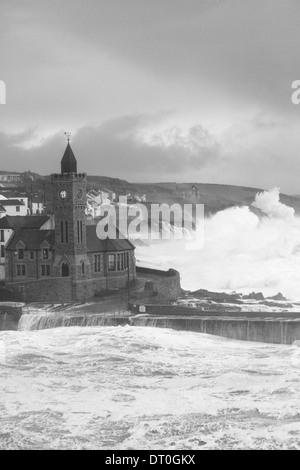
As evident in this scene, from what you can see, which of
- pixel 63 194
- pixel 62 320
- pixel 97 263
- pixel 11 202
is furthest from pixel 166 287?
pixel 11 202

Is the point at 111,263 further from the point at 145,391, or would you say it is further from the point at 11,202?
the point at 145,391

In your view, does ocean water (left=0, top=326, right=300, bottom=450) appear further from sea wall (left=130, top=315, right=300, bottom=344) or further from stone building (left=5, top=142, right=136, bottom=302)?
stone building (left=5, top=142, right=136, bottom=302)

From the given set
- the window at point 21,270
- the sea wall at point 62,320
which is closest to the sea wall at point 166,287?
the sea wall at point 62,320

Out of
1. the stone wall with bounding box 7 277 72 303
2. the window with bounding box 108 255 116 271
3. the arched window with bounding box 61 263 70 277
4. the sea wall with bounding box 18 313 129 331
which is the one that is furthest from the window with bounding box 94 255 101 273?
the sea wall with bounding box 18 313 129 331

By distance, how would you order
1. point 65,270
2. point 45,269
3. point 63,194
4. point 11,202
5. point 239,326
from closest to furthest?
1. point 239,326
2. point 63,194
3. point 65,270
4. point 45,269
5. point 11,202

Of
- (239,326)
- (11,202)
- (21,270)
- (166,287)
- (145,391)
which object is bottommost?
(145,391)

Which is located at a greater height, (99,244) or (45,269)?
(99,244)
